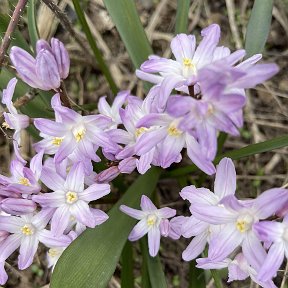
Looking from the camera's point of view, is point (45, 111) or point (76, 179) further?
point (45, 111)

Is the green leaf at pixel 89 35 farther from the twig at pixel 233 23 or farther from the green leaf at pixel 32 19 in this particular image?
the twig at pixel 233 23

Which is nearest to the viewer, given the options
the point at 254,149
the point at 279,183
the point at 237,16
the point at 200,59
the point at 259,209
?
the point at 259,209

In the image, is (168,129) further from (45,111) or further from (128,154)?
(45,111)

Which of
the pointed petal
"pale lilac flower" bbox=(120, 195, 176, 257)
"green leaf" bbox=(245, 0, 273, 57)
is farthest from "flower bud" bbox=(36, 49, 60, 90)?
"green leaf" bbox=(245, 0, 273, 57)

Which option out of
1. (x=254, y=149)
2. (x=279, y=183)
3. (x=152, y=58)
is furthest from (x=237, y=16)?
(x=152, y=58)

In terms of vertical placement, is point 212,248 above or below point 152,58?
below

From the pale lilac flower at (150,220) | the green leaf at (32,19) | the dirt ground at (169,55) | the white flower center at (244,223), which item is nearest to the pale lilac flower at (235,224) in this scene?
the white flower center at (244,223)

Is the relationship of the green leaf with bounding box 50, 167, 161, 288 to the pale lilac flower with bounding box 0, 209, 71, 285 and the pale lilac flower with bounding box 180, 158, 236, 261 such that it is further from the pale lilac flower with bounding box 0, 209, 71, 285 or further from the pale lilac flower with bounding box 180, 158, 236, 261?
the pale lilac flower with bounding box 180, 158, 236, 261
